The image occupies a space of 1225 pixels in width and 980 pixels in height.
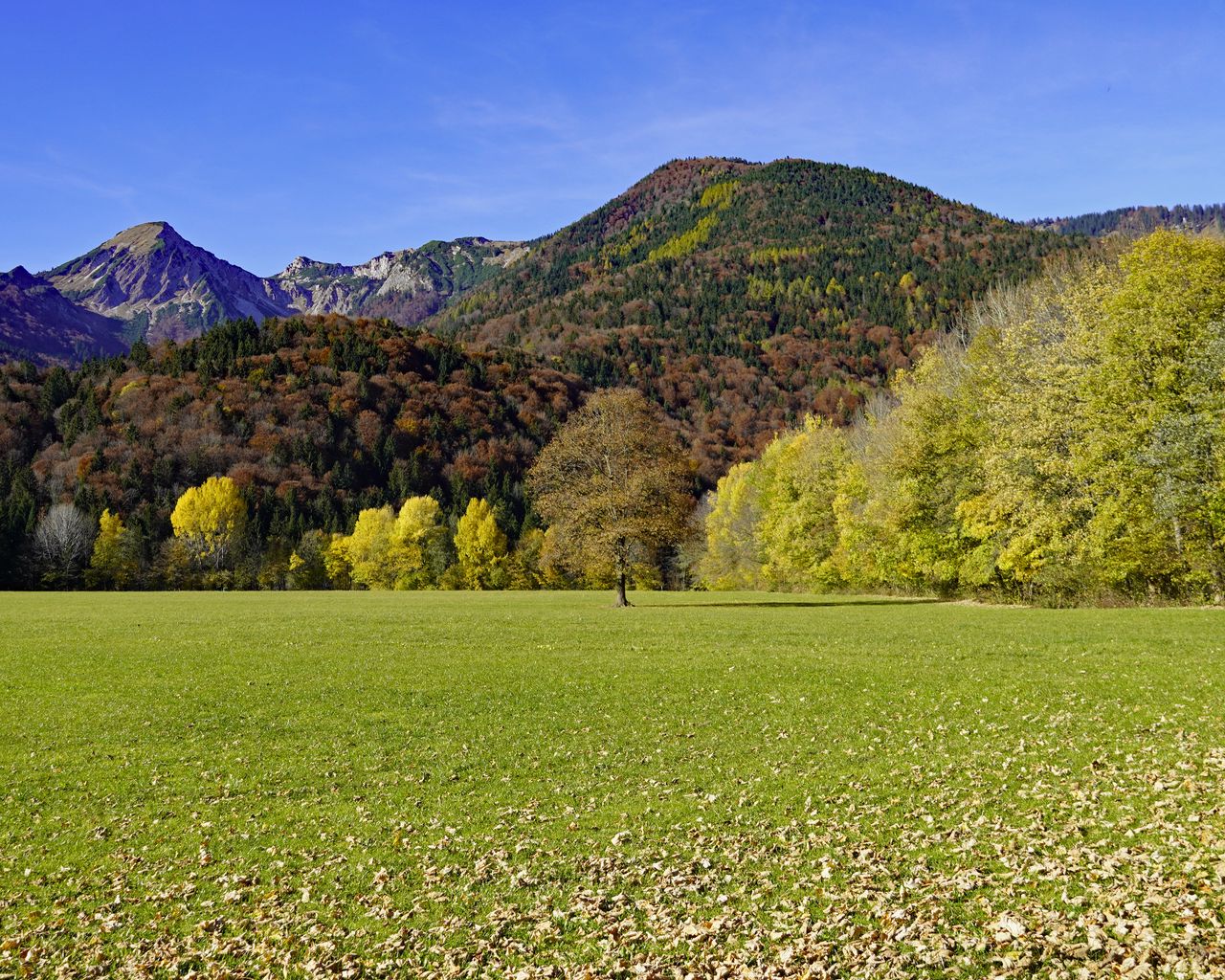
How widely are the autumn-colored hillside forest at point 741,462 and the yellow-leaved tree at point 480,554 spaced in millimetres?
346

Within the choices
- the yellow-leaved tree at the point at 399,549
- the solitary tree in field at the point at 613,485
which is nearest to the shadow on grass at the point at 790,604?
the solitary tree in field at the point at 613,485

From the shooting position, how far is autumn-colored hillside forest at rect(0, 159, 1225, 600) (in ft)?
128

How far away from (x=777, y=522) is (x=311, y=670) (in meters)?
60.7

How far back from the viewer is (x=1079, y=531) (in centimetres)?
4134

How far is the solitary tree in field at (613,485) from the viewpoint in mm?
54094

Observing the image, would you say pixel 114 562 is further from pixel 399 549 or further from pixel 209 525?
pixel 399 549

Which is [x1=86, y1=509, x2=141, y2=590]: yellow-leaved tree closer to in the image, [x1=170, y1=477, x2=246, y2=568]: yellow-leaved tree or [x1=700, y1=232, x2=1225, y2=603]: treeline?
[x1=170, y1=477, x2=246, y2=568]: yellow-leaved tree

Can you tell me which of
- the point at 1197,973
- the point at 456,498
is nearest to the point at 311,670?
the point at 1197,973

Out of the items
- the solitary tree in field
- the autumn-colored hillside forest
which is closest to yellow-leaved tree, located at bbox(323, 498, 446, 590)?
the autumn-colored hillside forest

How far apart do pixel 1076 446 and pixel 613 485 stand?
2806cm

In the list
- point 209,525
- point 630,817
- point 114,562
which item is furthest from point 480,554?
point 630,817

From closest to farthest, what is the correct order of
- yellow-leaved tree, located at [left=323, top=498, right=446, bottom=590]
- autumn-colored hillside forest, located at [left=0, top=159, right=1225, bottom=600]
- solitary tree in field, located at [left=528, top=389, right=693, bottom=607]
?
autumn-colored hillside forest, located at [left=0, top=159, right=1225, bottom=600] → solitary tree in field, located at [left=528, top=389, right=693, bottom=607] → yellow-leaved tree, located at [left=323, top=498, right=446, bottom=590]

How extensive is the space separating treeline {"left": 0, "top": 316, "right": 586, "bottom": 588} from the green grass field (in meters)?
97.9

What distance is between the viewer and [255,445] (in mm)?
156750
